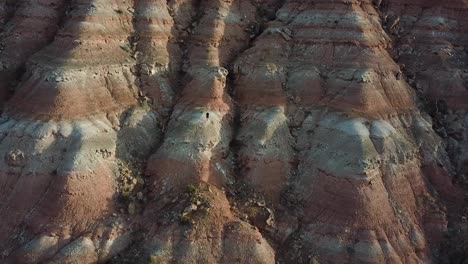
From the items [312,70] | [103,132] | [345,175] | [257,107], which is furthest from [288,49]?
[103,132]

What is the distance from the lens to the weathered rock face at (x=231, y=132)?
29312 mm

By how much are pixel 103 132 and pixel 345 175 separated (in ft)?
49.2

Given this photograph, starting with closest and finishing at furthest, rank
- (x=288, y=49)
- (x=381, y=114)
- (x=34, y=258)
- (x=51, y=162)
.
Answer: (x=34, y=258)
(x=51, y=162)
(x=381, y=114)
(x=288, y=49)

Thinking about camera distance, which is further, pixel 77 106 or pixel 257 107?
pixel 257 107

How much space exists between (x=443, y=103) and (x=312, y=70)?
10.2 m

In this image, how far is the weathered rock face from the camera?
96.2 ft

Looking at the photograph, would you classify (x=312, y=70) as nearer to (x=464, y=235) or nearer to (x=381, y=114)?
(x=381, y=114)

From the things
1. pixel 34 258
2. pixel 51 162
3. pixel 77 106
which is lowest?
pixel 34 258

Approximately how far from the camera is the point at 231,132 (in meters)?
33.2

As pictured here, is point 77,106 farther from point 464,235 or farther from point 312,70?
point 464,235

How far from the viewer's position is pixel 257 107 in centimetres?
3384

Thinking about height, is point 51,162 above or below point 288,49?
below

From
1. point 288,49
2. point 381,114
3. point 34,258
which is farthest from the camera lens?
point 288,49

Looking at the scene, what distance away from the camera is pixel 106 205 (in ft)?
98.5
